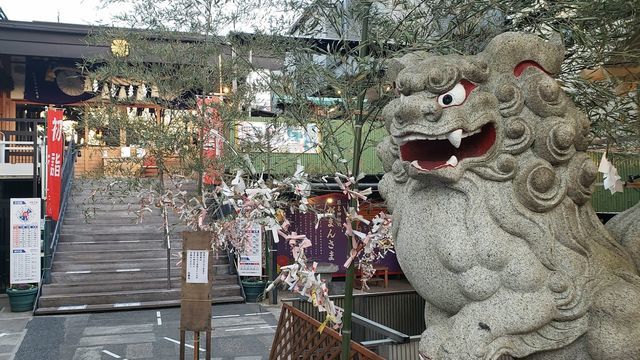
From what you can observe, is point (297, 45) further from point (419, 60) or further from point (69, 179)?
point (69, 179)

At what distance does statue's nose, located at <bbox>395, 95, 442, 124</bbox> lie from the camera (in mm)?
2734

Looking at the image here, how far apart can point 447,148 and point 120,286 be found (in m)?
8.75

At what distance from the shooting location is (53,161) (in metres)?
9.88

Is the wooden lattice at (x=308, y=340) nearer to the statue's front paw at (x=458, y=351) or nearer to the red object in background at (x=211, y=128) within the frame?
the statue's front paw at (x=458, y=351)

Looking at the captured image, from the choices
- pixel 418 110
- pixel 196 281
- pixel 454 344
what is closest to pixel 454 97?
pixel 418 110

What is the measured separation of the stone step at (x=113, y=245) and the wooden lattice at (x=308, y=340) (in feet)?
21.8

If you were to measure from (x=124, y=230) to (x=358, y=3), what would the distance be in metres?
10.3

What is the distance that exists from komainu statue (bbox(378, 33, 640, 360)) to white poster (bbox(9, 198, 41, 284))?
28.9ft

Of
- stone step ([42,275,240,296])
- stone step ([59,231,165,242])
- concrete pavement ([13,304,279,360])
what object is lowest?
concrete pavement ([13,304,279,360])

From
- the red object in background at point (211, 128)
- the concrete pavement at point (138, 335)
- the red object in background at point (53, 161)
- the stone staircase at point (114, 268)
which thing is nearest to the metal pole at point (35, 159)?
the red object in background at point (53, 161)

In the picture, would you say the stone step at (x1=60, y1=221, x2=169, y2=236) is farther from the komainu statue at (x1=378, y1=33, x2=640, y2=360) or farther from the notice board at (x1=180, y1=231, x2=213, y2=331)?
the komainu statue at (x1=378, y1=33, x2=640, y2=360)

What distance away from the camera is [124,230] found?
39.3 ft

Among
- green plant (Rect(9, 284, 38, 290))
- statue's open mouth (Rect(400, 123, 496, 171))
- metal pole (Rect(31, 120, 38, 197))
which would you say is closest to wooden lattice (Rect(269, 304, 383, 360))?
statue's open mouth (Rect(400, 123, 496, 171))

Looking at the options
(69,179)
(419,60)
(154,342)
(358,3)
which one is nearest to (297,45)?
(358,3)
